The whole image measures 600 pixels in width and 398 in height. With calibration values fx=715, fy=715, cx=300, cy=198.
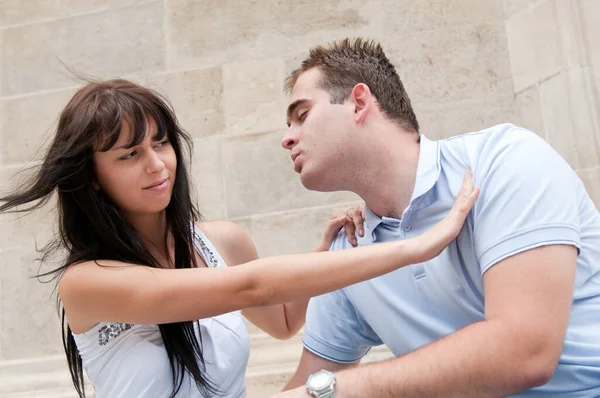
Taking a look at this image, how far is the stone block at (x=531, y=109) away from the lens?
9.56 ft

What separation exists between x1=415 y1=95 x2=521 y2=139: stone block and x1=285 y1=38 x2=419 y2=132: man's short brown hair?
105 centimetres

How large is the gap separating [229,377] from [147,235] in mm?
447

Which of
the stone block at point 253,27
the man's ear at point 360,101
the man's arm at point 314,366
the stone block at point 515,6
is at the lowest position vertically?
the man's arm at point 314,366

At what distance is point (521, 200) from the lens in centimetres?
149

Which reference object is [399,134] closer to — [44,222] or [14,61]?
Result: [44,222]

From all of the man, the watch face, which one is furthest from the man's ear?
the watch face

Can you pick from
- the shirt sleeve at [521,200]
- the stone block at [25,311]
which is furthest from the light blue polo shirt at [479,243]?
the stone block at [25,311]

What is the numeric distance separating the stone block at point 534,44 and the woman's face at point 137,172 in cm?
174

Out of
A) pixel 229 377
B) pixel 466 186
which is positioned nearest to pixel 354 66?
pixel 466 186

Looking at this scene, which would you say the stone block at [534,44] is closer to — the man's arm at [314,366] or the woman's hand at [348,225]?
the woman's hand at [348,225]

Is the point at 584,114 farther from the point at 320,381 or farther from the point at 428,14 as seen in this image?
the point at 320,381

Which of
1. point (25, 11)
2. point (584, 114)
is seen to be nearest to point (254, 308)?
point (584, 114)

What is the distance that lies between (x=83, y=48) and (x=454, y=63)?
1744 millimetres

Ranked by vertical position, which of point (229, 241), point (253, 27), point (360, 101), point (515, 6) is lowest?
point (229, 241)
